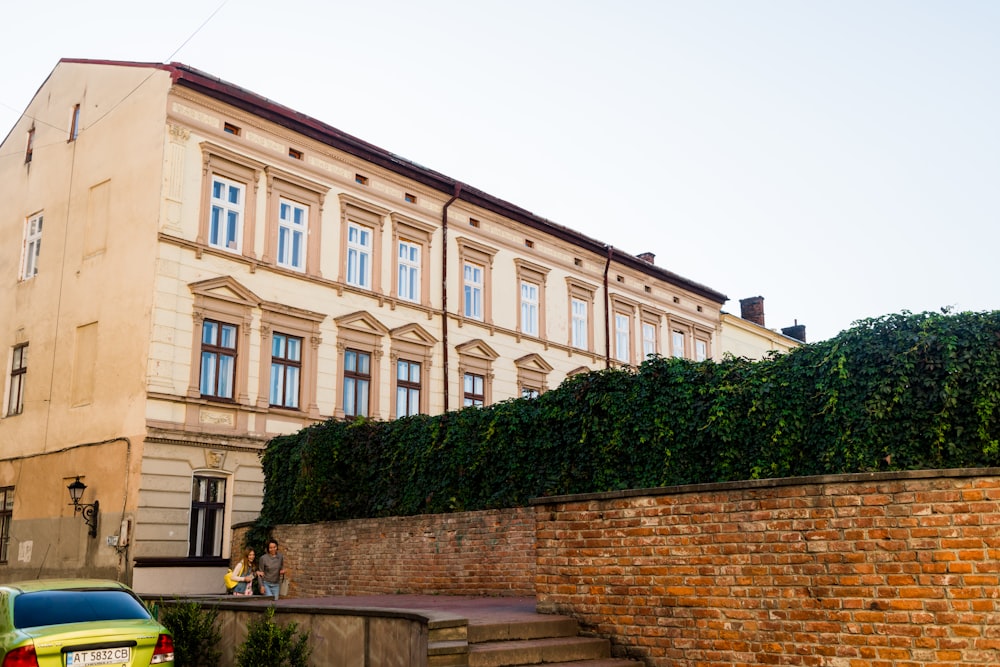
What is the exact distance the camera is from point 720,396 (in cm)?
1301

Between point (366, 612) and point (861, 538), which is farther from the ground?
point (861, 538)

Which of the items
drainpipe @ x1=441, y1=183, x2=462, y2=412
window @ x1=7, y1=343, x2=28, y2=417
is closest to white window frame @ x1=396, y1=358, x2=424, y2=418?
drainpipe @ x1=441, y1=183, x2=462, y2=412

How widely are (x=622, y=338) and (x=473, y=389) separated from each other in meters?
9.34

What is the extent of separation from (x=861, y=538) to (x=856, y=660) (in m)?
1.11

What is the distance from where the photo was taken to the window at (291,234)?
1009 inches

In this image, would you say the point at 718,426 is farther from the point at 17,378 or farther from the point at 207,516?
the point at 17,378

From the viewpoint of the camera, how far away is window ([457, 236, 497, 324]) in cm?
3077

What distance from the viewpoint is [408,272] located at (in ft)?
94.9

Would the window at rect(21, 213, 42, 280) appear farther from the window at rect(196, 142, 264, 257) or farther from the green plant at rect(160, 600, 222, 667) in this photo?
the green plant at rect(160, 600, 222, 667)

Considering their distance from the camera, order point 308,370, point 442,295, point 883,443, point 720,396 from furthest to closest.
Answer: point 442,295 → point 308,370 → point 720,396 → point 883,443

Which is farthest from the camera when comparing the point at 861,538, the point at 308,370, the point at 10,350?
the point at 10,350

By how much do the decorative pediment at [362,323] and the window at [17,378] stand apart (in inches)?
358

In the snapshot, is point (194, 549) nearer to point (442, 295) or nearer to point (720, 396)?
point (442, 295)

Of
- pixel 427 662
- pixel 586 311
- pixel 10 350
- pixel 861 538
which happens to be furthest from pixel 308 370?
pixel 861 538
